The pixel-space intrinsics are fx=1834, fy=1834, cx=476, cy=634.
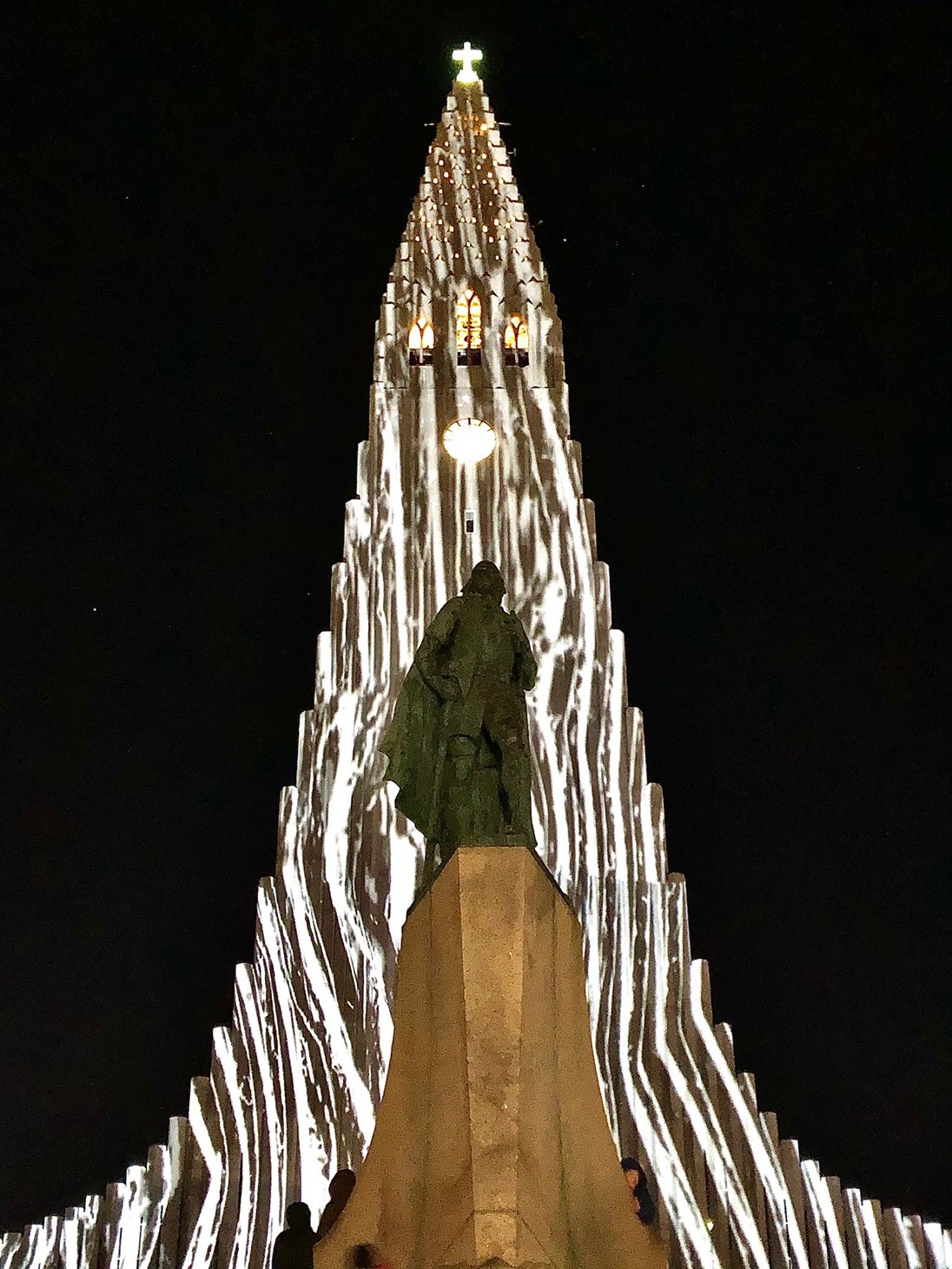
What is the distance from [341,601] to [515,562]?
9.54 feet

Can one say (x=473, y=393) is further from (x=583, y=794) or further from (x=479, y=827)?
(x=479, y=827)

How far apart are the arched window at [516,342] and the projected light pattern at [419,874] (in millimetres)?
126

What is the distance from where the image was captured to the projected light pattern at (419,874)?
2423 centimetres

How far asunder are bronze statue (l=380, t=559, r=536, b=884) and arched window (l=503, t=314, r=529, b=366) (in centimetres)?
1758

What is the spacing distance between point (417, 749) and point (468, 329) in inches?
747

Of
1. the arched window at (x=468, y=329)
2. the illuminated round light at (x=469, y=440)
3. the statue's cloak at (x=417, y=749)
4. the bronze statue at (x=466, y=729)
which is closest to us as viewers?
the bronze statue at (x=466, y=729)

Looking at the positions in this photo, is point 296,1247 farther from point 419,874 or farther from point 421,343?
point 421,343

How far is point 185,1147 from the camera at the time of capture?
24812 millimetres

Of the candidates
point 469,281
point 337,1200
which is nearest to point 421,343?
point 469,281

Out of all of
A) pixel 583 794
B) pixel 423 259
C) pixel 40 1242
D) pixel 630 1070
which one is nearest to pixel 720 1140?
pixel 630 1070

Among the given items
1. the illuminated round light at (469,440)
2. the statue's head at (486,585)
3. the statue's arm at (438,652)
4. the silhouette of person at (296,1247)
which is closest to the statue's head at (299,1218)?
the silhouette of person at (296,1247)

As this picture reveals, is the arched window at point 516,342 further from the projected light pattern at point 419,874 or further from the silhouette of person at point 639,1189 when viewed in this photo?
the silhouette of person at point 639,1189

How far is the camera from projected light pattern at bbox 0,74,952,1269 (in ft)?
79.5

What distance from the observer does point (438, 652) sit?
14.5 metres
